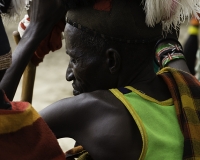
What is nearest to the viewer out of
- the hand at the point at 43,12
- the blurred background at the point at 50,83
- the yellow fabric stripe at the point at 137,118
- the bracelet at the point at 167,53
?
the yellow fabric stripe at the point at 137,118

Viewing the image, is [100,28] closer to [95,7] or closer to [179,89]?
[95,7]

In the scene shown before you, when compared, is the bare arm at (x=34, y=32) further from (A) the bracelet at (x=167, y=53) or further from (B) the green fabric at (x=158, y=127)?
(A) the bracelet at (x=167, y=53)

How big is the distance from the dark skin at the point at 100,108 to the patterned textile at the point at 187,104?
43mm

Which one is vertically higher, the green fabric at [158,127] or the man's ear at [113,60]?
the man's ear at [113,60]

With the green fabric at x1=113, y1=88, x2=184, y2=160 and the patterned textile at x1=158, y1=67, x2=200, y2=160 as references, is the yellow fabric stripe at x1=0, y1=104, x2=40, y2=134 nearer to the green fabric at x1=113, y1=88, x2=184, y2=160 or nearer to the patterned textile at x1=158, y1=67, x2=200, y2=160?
the green fabric at x1=113, y1=88, x2=184, y2=160

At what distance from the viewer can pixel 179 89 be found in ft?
5.75

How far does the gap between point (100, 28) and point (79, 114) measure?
0.32m

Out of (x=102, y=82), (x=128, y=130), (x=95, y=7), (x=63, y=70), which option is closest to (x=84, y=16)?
(x=95, y=7)

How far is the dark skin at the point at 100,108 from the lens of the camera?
1539 millimetres

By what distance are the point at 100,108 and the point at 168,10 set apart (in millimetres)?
430

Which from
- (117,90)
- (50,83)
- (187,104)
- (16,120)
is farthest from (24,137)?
(50,83)

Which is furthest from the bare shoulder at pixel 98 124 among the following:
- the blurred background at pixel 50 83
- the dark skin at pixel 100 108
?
the blurred background at pixel 50 83

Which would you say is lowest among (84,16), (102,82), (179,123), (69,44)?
(179,123)

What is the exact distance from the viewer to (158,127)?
160 cm
